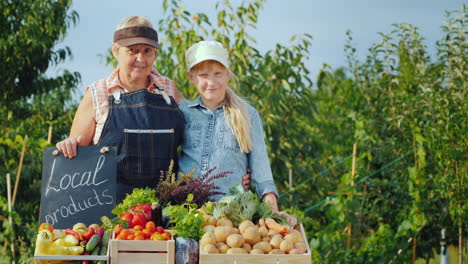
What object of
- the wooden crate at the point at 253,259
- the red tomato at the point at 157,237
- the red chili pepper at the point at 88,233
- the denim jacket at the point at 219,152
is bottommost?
the wooden crate at the point at 253,259

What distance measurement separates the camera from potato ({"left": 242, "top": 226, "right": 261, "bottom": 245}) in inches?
115

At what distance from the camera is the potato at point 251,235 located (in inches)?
115

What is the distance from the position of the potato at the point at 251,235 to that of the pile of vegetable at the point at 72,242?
21.9 inches

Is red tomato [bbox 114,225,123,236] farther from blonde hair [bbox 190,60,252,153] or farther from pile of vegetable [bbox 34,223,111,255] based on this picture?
blonde hair [bbox 190,60,252,153]

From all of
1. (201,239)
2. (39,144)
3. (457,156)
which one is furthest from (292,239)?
(39,144)

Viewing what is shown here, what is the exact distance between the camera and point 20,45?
953 cm

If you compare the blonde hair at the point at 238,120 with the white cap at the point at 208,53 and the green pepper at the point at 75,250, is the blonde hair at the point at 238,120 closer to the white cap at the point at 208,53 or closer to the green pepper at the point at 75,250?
the white cap at the point at 208,53

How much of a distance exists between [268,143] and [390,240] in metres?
1.32

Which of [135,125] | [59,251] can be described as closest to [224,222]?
[59,251]

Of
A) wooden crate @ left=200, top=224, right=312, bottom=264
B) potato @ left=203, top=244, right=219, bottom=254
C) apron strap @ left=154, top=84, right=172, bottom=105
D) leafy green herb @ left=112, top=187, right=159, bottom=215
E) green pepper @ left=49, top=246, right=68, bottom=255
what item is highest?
apron strap @ left=154, top=84, right=172, bottom=105

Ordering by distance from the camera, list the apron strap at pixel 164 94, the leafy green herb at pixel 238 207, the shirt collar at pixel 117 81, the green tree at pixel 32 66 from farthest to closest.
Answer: the green tree at pixel 32 66
the shirt collar at pixel 117 81
the apron strap at pixel 164 94
the leafy green herb at pixel 238 207

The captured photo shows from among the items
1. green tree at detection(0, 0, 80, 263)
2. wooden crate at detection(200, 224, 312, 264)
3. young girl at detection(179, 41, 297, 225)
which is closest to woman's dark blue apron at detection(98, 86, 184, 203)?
young girl at detection(179, 41, 297, 225)

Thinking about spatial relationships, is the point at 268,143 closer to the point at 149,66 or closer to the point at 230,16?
the point at 230,16

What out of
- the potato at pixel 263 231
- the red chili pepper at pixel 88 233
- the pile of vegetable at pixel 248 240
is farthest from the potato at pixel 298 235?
the red chili pepper at pixel 88 233
